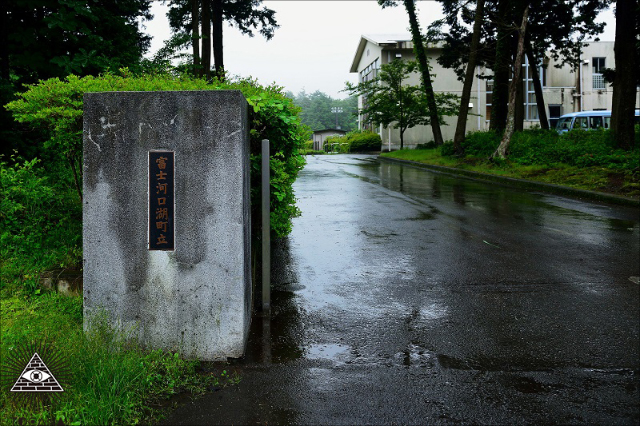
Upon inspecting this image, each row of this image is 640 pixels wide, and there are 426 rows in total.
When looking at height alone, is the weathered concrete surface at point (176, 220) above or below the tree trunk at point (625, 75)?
below

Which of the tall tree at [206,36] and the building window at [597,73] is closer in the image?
the tall tree at [206,36]

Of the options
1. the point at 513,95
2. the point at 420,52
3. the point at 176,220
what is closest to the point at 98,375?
the point at 176,220

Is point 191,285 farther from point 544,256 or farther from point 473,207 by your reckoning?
point 473,207

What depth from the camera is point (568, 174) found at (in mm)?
17703

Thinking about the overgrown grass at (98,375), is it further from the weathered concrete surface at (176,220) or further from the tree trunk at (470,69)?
the tree trunk at (470,69)

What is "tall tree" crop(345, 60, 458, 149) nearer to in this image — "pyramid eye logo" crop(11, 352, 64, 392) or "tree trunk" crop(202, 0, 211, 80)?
"tree trunk" crop(202, 0, 211, 80)

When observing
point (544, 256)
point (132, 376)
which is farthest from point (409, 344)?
point (544, 256)

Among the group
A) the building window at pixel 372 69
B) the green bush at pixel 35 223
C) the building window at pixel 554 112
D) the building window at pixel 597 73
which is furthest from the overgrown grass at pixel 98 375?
the building window at pixel 597 73

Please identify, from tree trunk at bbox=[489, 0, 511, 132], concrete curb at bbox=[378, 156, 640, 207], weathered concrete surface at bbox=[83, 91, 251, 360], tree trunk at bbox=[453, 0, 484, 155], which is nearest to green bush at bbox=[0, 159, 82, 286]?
weathered concrete surface at bbox=[83, 91, 251, 360]

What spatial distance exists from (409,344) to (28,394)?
2.81m

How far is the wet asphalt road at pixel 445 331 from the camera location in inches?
147

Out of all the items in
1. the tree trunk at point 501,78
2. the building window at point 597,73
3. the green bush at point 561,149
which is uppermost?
the building window at point 597,73

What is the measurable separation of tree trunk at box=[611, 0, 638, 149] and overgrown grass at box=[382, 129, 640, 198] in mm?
486

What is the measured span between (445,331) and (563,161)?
16486mm
